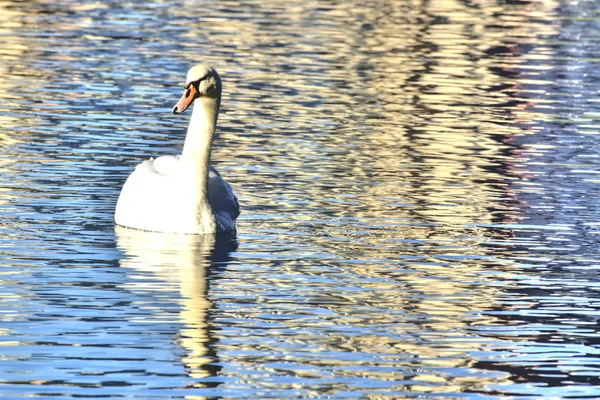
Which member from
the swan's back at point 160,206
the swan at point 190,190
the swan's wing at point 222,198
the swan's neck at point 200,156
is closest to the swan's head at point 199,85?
the swan at point 190,190

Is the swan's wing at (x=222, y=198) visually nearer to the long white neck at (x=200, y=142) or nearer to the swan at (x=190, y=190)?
the swan at (x=190, y=190)

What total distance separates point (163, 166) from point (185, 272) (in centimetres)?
301

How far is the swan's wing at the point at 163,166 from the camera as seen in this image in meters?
17.8

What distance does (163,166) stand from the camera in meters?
18.0

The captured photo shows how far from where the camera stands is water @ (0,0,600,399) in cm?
1191

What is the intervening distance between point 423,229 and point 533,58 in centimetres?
2013

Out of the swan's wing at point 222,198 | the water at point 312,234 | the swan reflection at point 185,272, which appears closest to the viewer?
the water at point 312,234

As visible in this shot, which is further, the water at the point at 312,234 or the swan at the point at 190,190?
the swan at the point at 190,190

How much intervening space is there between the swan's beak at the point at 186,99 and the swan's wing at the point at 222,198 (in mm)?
899

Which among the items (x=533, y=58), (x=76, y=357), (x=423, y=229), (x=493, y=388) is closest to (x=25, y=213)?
(x=423, y=229)

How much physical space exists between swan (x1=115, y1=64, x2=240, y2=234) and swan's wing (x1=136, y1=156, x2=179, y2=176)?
0.03 metres

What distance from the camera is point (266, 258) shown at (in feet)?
52.3

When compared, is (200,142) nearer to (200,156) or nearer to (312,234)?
(200,156)

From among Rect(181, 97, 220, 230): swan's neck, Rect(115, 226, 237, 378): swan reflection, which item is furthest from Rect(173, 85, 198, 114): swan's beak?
Rect(115, 226, 237, 378): swan reflection
